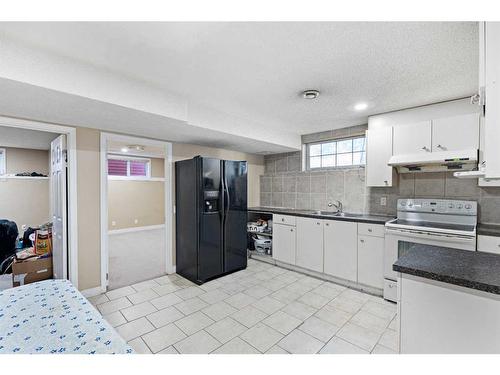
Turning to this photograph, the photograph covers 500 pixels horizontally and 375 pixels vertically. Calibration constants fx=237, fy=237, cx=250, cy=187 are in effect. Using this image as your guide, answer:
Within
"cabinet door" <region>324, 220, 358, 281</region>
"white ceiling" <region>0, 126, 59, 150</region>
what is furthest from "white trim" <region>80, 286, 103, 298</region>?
"cabinet door" <region>324, 220, 358, 281</region>

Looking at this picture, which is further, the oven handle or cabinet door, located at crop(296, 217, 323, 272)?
cabinet door, located at crop(296, 217, 323, 272)

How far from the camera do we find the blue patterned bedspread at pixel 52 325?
44.4 inches

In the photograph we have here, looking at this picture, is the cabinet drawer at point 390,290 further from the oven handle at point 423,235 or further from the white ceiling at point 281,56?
the white ceiling at point 281,56

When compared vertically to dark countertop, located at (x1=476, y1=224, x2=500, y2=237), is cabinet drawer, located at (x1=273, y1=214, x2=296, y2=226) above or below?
below

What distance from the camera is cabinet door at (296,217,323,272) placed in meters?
3.38

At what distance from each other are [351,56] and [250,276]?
2.96 meters

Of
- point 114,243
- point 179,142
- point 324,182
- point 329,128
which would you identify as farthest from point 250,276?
point 114,243

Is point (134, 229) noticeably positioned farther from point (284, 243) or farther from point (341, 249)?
point (341, 249)

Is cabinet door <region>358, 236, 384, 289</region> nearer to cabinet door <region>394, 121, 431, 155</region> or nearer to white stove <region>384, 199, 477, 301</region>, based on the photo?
white stove <region>384, 199, 477, 301</region>

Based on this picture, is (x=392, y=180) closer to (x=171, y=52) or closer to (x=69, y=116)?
(x=171, y=52)

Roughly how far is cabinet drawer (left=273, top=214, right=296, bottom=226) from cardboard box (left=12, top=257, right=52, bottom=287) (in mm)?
3167

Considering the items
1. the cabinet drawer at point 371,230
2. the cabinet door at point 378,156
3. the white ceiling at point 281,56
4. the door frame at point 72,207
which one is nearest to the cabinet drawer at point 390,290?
the cabinet drawer at point 371,230

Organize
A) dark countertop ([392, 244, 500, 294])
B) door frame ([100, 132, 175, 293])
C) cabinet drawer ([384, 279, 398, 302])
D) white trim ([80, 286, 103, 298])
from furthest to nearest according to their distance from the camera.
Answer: door frame ([100, 132, 175, 293])
white trim ([80, 286, 103, 298])
cabinet drawer ([384, 279, 398, 302])
dark countertop ([392, 244, 500, 294])
